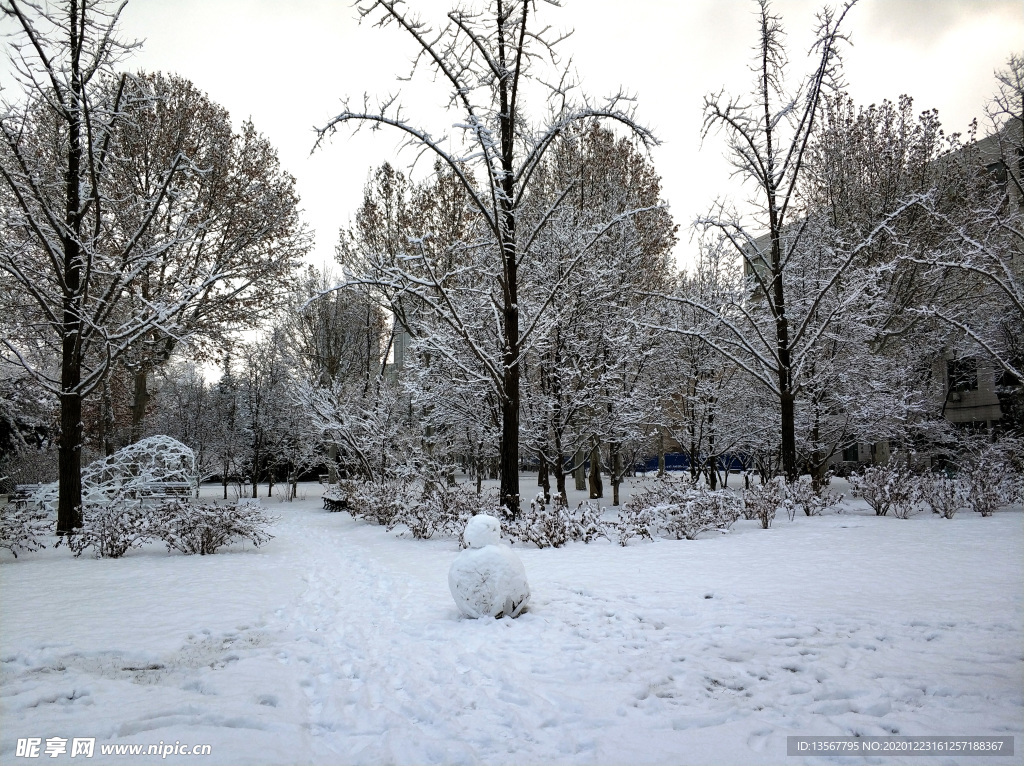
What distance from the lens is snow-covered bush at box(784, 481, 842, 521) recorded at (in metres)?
10.5

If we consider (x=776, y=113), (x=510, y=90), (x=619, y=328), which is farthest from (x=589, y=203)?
(x=510, y=90)

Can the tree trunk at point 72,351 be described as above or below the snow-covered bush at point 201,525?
above

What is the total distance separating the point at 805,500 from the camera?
10531mm

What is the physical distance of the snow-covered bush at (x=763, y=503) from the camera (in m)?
9.76

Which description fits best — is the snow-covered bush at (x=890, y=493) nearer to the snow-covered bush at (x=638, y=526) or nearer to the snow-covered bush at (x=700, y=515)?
the snow-covered bush at (x=700, y=515)

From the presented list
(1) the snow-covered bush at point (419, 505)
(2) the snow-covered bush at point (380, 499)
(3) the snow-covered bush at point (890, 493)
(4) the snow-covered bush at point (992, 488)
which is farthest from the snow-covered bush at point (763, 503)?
A: (2) the snow-covered bush at point (380, 499)

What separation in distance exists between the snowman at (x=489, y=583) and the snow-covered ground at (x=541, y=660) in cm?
20

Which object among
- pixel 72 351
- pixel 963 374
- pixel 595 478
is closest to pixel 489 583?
pixel 72 351

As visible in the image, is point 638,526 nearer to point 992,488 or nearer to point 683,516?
point 683,516

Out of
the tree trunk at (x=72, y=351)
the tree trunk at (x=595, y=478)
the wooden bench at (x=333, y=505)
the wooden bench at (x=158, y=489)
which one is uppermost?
the tree trunk at (x=72, y=351)

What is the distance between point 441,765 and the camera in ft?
9.41

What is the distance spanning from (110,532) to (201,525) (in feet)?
3.87

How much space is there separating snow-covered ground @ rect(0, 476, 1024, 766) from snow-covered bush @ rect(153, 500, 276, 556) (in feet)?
5.22

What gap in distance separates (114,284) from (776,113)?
41.1 ft
